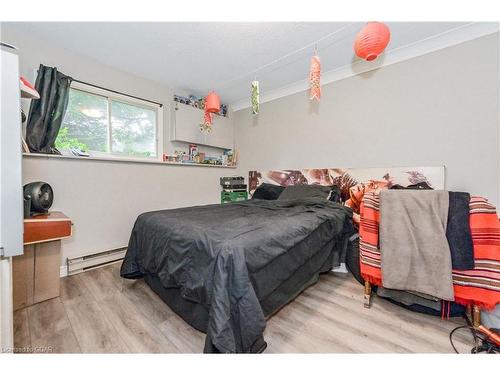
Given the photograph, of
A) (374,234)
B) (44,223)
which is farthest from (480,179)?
(44,223)

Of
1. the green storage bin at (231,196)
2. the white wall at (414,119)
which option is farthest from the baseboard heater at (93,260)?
the white wall at (414,119)

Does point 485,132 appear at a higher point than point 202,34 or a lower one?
lower

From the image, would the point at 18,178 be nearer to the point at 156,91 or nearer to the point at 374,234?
the point at 374,234

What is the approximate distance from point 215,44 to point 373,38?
59.8 inches

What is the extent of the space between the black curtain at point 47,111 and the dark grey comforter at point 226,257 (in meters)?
1.27

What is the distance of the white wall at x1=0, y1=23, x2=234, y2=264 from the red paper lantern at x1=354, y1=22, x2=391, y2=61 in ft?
8.63

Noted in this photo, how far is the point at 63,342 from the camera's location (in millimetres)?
1175

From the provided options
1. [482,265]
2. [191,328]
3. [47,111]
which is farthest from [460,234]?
[47,111]

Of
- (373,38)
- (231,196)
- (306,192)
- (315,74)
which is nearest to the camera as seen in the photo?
(373,38)

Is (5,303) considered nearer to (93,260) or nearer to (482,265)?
(93,260)

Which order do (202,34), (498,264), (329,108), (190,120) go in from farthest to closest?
1. (190,120)
2. (329,108)
3. (202,34)
4. (498,264)

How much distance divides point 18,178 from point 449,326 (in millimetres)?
2626

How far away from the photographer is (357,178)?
8.33 feet
